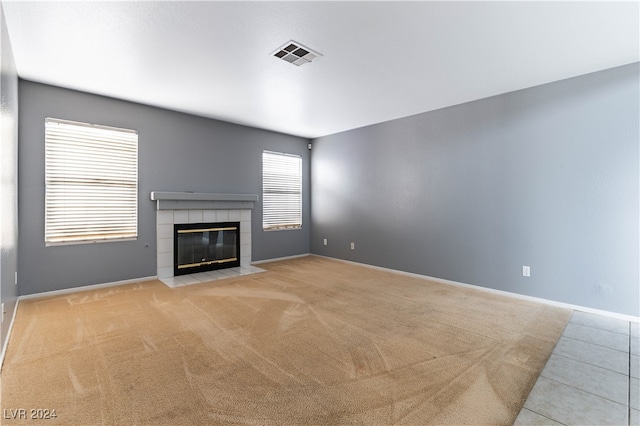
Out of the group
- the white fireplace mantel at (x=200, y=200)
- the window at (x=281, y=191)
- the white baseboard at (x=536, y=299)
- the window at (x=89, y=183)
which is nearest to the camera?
the white baseboard at (x=536, y=299)

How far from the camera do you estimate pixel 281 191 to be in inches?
248

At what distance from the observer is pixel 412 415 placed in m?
1.64

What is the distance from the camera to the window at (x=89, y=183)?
3.73m

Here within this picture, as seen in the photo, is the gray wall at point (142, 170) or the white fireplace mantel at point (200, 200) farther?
the white fireplace mantel at point (200, 200)

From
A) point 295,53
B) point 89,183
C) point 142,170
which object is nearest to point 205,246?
point 142,170

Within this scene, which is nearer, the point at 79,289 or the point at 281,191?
the point at 79,289

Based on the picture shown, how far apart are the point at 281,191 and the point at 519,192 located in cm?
424

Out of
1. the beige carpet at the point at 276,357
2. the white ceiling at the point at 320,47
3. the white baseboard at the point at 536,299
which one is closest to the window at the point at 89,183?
the white ceiling at the point at 320,47

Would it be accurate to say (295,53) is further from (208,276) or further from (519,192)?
(208,276)

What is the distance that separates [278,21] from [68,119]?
330 centimetres

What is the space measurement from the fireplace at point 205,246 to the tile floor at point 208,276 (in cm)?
14

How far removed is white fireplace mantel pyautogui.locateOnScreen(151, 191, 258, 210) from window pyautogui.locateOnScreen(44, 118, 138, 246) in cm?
37

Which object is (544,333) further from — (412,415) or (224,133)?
(224,133)

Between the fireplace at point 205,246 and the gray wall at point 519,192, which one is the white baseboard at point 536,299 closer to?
the gray wall at point 519,192
